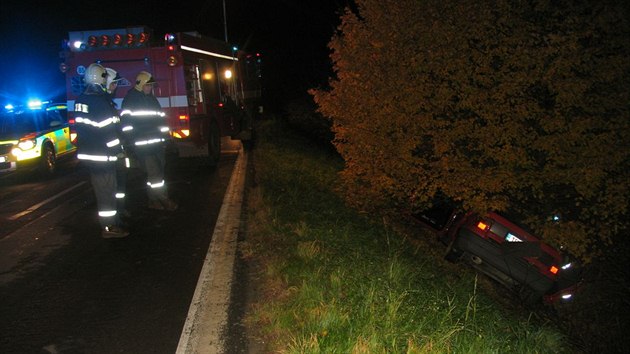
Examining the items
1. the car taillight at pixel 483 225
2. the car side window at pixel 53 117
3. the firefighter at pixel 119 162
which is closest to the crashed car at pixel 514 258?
the car taillight at pixel 483 225

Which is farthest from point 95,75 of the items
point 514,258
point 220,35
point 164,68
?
point 220,35

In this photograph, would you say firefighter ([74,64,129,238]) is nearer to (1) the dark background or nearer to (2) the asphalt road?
(2) the asphalt road

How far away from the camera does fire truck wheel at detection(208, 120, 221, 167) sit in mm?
11477

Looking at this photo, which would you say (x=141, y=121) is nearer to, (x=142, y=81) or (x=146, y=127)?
(x=146, y=127)

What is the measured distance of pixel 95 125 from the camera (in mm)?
6094

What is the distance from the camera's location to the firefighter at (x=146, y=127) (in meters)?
6.96

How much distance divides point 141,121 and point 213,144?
4735 millimetres

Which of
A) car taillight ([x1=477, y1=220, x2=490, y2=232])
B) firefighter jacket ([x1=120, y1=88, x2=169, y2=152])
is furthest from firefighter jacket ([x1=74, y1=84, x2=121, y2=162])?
car taillight ([x1=477, y1=220, x2=490, y2=232])

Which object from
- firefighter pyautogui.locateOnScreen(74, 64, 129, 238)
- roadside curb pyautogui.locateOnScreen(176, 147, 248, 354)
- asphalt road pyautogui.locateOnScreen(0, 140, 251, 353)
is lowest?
roadside curb pyautogui.locateOnScreen(176, 147, 248, 354)

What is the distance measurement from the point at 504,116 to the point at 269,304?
4.21 meters

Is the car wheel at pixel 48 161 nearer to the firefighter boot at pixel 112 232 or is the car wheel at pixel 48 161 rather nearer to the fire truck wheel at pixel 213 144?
the fire truck wheel at pixel 213 144

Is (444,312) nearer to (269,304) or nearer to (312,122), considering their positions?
(269,304)

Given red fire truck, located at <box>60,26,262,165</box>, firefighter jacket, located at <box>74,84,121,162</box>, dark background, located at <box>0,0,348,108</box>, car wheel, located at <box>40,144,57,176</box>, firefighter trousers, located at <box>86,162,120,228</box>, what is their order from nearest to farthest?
firefighter jacket, located at <box>74,84,121,162</box> → firefighter trousers, located at <box>86,162,120,228</box> → red fire truck, located at <box>60,26,262,165</box> → car wheel, located at <box>40,144,57,176</box> → dark background, located at <box>0,0,348,108</box>

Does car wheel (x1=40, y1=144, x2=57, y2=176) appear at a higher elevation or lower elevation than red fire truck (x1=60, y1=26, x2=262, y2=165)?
lower
